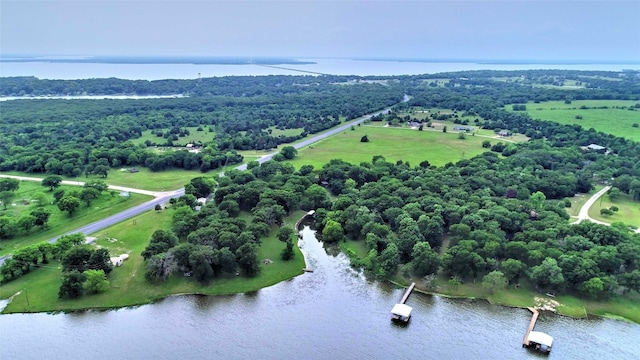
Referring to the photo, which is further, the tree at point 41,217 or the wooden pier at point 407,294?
the tree at point 41,217

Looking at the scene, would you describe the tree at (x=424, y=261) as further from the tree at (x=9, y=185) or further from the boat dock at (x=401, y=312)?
the tree at (x=9, y=185)

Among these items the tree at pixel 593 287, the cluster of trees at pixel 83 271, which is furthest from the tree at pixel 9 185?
the tree at pixel 593 287

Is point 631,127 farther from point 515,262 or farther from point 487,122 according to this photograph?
point 515,262

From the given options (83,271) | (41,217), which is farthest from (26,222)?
(83,271)

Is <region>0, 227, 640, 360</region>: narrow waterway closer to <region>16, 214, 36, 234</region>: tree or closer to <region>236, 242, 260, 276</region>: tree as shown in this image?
<region>236, 242, 260, 276</region>: tree

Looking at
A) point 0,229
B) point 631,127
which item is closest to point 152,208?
point 0,229

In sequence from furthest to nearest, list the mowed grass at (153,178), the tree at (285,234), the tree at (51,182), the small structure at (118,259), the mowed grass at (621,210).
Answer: the mowed grass at (153,178)
the tree at (51,182)
the mowed grass at (621,210)
the tree at (285,234)
the small structure at (118,259)

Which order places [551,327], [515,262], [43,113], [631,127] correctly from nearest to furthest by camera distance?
[551,327]
[515,262]
[631,127]
[43,113]

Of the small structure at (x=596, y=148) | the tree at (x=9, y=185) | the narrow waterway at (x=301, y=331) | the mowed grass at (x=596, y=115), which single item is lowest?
the narrow waterway at (x=301, y=331)
